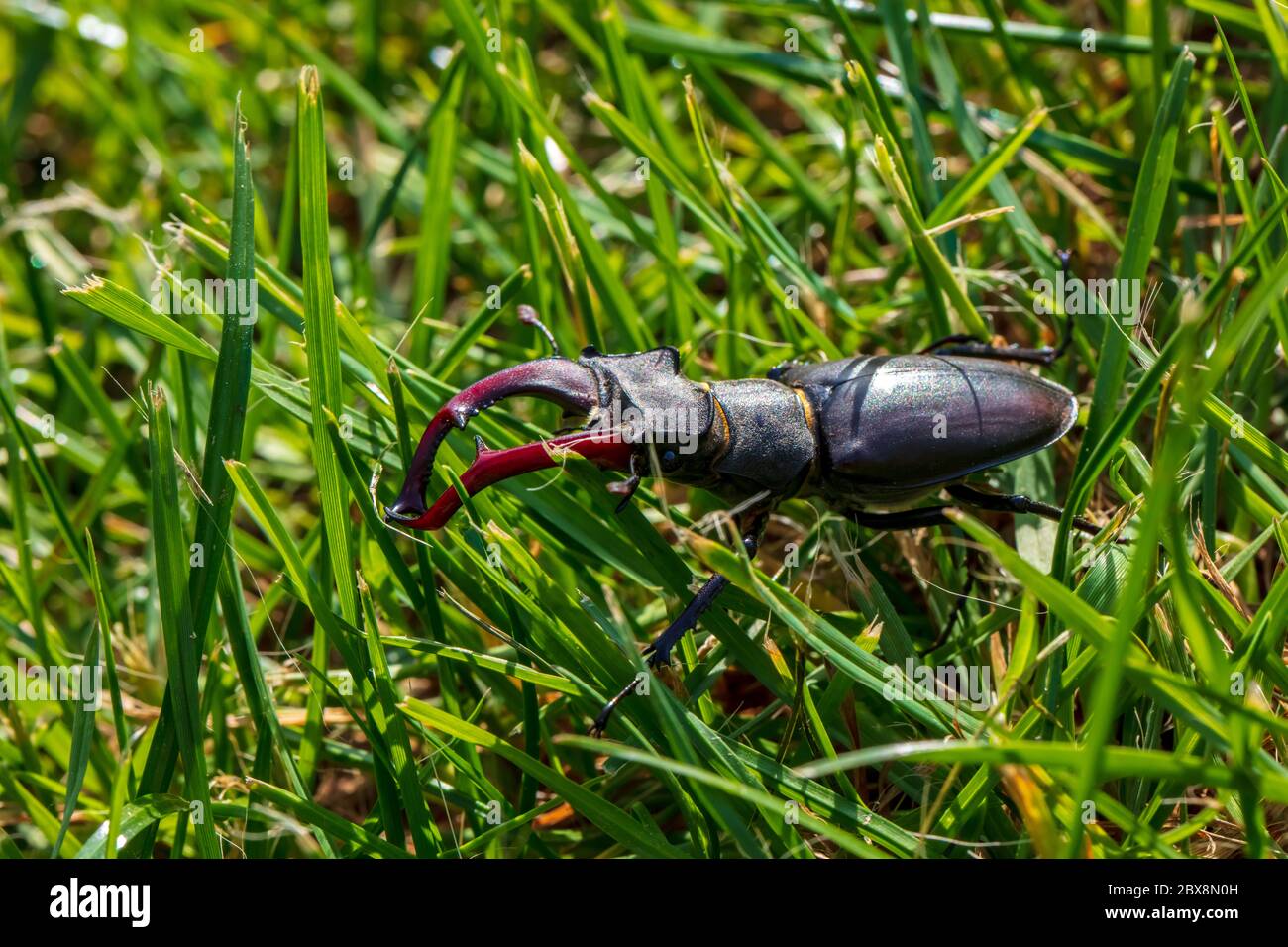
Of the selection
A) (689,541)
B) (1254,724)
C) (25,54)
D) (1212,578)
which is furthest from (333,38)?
(1254,724)

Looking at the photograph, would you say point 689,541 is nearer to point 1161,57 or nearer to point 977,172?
point 977,172

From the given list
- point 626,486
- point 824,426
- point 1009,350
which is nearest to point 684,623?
point 626,486

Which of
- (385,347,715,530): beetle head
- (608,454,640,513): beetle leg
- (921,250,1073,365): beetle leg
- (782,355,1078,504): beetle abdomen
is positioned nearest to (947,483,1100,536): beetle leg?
(782,355,1078,504): beetle abdomen

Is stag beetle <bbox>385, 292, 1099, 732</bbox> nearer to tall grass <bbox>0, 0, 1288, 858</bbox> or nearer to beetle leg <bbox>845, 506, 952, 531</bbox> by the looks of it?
beetle leg <bbox>845, 506, 952, 531</bbox>

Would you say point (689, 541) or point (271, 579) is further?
point (271, 579)
